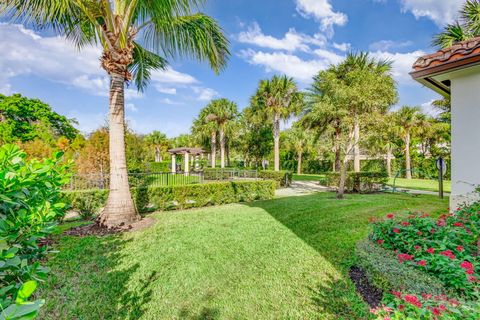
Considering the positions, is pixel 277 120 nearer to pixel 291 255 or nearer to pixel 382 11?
pixel 382 11

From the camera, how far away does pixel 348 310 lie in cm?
272

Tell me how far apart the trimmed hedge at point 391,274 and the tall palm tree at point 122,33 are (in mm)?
5693

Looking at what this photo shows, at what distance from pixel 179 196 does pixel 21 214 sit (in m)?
7.67

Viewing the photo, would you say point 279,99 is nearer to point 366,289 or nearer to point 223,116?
point 223,116

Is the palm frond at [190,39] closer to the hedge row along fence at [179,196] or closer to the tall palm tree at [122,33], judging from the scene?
the tall palm tree at [122,33]

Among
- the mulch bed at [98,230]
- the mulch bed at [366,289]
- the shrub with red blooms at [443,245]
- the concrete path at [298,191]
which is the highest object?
the shrub with red blooms at [443,245]

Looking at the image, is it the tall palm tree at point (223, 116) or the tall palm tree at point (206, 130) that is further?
the tall palm tree at point (206, 130)

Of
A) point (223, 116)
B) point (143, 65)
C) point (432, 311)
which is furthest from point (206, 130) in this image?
point (432, 311)

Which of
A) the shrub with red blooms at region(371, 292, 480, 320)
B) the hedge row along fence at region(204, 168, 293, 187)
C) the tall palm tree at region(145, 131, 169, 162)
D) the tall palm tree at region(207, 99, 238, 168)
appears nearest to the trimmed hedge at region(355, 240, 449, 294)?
the shrub with red blooms at region(371, 292, 480, 320)

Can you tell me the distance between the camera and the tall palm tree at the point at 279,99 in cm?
1995

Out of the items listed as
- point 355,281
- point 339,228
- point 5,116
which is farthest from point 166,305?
point 5,116

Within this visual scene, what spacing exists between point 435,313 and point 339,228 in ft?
14.1

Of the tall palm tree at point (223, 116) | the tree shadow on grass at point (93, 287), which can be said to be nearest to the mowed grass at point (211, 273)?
the tree shadow on grass at point (93, 287)

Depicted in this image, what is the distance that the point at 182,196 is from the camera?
885cm
